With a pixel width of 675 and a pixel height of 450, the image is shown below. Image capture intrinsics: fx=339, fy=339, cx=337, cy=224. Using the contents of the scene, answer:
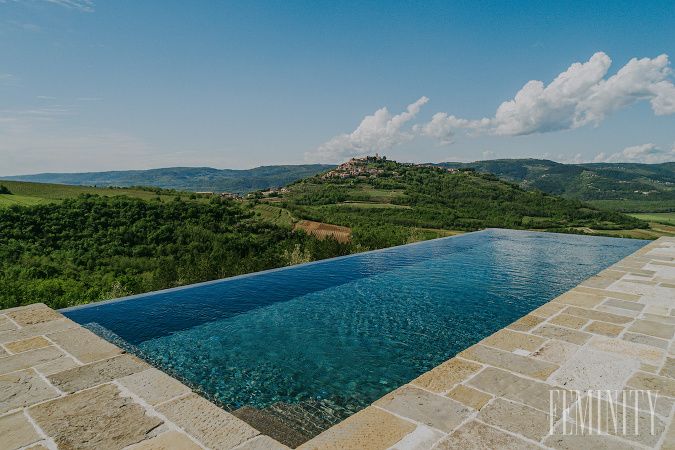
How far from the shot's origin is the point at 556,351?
95.0 inches

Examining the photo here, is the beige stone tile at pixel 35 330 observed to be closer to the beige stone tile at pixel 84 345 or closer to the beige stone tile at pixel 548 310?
the beige stone tile at pixel 84 345

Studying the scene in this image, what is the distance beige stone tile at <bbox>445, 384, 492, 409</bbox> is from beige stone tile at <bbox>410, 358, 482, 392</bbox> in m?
0.05

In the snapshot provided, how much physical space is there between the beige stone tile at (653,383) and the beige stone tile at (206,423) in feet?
7.25

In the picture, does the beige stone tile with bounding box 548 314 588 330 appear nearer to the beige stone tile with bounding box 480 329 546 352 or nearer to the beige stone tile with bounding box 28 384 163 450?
the beige stone tile with bounding box 480 329 546 352

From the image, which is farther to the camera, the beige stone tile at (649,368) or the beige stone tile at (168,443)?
the beige stone tile at (649,368)

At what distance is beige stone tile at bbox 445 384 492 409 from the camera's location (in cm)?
181

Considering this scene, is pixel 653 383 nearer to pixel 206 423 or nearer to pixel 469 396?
pixel 469 396

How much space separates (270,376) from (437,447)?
211 centimetres

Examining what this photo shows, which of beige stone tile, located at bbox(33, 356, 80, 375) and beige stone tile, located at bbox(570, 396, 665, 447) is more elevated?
beige stone tile, located at bbox(570, 396, 665, 447)

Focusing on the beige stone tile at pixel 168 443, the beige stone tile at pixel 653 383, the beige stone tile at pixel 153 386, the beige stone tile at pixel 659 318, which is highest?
the beige stone tile at pixel 168 443

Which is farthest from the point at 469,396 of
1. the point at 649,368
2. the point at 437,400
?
the point at 649,368

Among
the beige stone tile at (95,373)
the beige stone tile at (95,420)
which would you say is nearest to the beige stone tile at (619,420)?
the beige stone tile at (95,420)

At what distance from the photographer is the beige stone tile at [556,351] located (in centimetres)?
230

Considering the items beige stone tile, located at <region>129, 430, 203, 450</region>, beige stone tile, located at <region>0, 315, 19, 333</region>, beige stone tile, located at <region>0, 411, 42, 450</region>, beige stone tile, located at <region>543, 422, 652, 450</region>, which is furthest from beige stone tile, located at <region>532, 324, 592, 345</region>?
beige stone tile, located at <region>0, 315, 19, 333</region>
